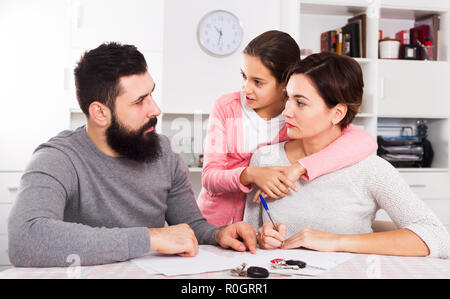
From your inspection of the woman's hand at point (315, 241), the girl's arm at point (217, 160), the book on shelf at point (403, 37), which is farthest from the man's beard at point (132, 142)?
the book on shelf at point (403, 37)

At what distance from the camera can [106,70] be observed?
112 cm

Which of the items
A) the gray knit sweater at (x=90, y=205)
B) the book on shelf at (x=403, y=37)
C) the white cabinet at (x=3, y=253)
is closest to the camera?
the gray knit sweater at (x=90, y=205)

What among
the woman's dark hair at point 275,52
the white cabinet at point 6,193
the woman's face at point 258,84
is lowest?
Answer: the white cabinet at point 6,193

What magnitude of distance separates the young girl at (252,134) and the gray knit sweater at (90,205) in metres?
0.15

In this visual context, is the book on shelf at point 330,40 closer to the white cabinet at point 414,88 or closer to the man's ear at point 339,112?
the white cabinet at point 414,88

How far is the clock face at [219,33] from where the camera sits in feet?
9.55

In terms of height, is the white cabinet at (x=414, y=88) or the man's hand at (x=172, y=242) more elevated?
the white cabinet at (x=414, y=88)

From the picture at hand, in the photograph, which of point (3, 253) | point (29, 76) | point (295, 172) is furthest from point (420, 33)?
point (3, 253)

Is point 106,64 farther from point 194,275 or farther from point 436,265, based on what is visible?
point 436,265

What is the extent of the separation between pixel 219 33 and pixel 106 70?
1913 mm

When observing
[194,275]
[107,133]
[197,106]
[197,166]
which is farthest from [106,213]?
[197,106]

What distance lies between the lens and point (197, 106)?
2930 millimetres

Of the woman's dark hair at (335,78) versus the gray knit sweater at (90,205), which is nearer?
the gray knit sweater at (90,205)

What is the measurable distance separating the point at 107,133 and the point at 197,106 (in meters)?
1.81
